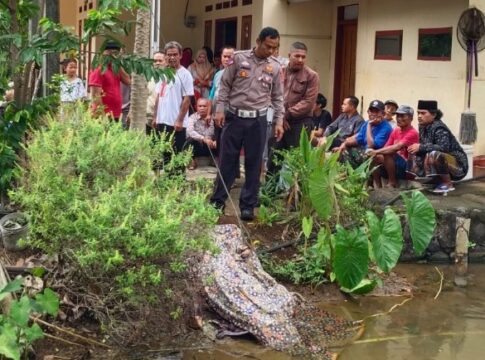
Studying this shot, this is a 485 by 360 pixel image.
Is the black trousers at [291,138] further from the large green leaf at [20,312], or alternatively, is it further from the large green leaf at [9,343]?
the large green leaf at [9,343]

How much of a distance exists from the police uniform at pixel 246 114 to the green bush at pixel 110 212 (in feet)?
5.85

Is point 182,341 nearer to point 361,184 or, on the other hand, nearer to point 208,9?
point 361,184

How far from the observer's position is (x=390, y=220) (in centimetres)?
585

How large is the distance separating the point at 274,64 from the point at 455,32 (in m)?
3.72

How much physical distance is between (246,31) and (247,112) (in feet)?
22.8

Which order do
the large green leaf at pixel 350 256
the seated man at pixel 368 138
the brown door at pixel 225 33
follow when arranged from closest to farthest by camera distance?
the large green leaf at pixel 350 256, the seated man at pixel 368 138, the brown door at pixel 225 33

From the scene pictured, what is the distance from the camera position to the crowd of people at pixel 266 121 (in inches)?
270

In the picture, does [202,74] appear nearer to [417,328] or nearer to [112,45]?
[112,45]

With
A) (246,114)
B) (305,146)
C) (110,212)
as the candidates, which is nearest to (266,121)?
(246,114)

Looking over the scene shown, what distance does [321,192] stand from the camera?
597 centimetres

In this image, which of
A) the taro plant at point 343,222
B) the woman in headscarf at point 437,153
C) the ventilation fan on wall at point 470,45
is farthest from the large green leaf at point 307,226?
the ventilation fan on wall at point 470,45

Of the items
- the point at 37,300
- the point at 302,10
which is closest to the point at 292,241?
the point at 37,300

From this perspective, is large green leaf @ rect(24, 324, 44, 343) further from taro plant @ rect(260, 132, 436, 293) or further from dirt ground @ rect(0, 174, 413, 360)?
taro plant @ rect(260, 132, 436, 293)

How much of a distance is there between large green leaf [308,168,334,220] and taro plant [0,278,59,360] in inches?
97.7
